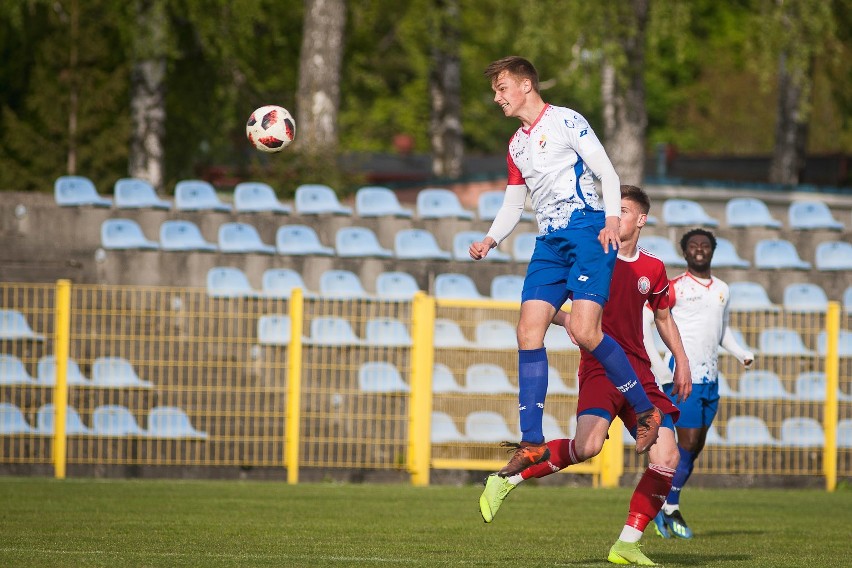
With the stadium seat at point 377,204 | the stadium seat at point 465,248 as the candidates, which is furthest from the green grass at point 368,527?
the stadium seat at point 377,204

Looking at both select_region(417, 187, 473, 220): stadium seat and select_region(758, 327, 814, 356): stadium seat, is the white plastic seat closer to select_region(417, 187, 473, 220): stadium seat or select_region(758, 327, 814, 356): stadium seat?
select_region(417, 187, 473, 220): stadium seat

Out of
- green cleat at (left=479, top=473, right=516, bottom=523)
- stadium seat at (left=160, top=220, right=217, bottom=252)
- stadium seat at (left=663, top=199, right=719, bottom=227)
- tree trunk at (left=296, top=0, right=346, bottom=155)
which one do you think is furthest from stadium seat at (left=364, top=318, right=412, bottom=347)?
tree trunk at (left=296, top=0, right=346, bottom=155)

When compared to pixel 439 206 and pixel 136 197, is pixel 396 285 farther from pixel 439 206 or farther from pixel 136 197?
pixel 136 197

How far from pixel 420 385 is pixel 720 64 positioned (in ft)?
138

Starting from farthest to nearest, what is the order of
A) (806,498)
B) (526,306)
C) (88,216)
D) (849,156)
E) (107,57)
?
(849,156), (107,57), (88,216), (806,498), (526,306)

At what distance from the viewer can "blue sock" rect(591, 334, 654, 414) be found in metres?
7.54

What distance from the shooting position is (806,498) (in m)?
13.7

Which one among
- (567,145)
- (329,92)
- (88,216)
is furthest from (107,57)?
(567,145)

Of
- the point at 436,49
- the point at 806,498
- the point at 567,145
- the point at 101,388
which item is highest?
the point at 436,49

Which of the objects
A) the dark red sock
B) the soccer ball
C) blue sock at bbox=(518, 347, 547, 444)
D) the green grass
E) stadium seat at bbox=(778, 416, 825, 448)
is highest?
the soccer ball

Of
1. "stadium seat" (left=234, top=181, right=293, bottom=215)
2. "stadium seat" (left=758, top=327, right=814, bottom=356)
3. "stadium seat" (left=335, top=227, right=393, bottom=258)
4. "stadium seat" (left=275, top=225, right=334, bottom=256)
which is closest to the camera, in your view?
"stadium seat" (left=758, top=327, right=814, bottom=356)

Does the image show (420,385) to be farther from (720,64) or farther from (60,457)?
(720,64)

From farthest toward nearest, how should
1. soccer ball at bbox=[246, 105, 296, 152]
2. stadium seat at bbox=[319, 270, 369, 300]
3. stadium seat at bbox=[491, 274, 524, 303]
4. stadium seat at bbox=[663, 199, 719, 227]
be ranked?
stadium seat at bbox=[663, 199, 719, 227], stadium seat at bbox=[491, 274, 524, 303], stadium seat at bbox=[319, 270, 369, 300], soccer ball at bbox=[246, 105, 296, 152]

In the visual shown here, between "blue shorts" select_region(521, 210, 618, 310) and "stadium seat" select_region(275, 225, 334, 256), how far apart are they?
35.0 ft
